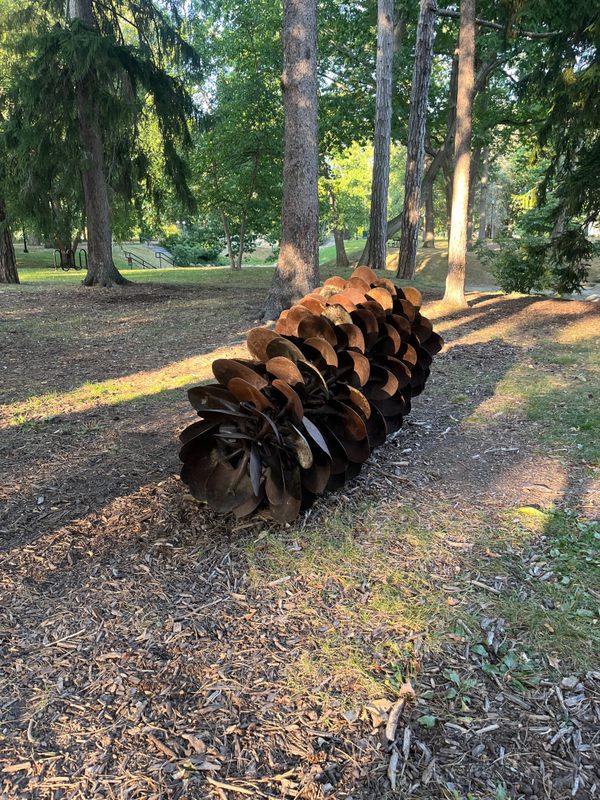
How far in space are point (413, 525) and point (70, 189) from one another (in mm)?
13069

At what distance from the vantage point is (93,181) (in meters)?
13.0

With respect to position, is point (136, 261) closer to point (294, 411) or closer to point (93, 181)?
point (93, 181)

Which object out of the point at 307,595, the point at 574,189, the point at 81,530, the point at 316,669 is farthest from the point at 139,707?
the point at 574,189

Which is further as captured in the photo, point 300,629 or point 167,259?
point 167,259

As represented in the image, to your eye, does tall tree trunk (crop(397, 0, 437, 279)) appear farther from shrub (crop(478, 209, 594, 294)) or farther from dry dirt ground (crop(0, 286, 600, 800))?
dry dirt ground (crop(0, 286, 600, 800))

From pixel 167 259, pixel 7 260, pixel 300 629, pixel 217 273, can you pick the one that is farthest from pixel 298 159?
pixel 167 259

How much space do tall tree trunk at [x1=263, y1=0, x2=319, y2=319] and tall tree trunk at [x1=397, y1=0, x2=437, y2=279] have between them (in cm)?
623

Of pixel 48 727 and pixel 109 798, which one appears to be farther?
pixel 48 727

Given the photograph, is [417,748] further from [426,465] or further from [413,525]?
[426,465]

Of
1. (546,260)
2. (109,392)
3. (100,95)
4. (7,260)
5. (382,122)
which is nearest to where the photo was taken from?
(109,392)

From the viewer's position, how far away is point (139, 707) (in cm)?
178

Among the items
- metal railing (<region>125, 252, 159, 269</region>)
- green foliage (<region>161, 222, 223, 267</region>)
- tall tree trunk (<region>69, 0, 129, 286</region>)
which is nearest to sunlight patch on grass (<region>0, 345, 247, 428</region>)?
tall tree trunk (<region>69, 0, 129, 286</region>)

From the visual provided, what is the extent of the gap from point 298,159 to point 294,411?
6.35 m

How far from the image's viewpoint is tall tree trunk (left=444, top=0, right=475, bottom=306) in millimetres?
9562
